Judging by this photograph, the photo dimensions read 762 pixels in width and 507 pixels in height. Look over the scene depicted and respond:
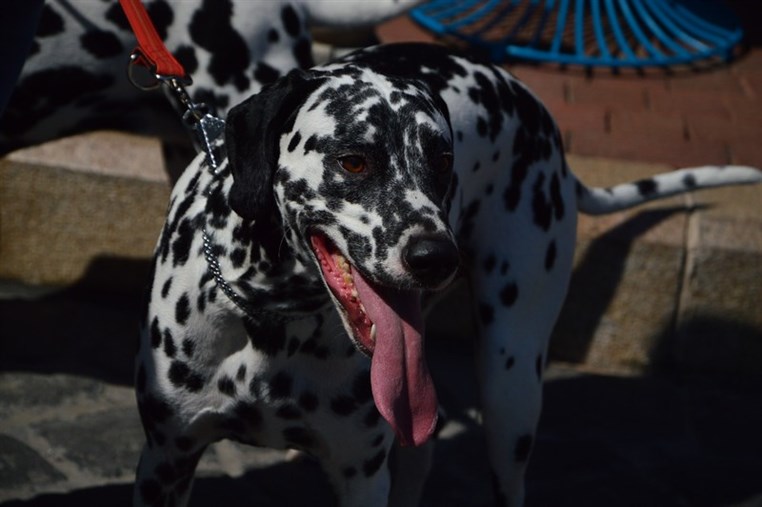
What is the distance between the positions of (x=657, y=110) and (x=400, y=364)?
4.01 metres

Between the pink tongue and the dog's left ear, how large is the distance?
0.28m

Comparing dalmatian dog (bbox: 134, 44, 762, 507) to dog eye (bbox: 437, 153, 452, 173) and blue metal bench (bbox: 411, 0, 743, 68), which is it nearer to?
dog eye (bbox: 437, 153, 452, 173)

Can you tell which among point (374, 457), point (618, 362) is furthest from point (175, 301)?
point (618, 362)

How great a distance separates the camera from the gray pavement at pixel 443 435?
14.4 ft

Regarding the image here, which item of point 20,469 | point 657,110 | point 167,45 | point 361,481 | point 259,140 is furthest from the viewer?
point 657,110

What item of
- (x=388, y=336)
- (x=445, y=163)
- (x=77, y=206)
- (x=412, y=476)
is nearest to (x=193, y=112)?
(x=445, y=163)

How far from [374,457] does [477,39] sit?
4.17 m

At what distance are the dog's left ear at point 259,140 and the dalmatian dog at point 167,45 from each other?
1.10 metres

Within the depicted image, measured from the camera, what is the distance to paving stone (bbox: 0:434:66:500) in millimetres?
4191

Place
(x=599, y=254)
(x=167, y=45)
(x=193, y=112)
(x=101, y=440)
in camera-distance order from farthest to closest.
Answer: (x=599, y=254), (x=101, y=440), (x=167, y=45), (x=193, y=112)

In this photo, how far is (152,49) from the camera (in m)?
3.73

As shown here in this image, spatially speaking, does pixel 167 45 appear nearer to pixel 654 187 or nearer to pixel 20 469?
pixel 20 469

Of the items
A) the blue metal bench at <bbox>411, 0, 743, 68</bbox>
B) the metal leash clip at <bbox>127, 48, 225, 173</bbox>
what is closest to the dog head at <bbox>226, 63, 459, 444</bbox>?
the metal leash clip at <bbox>127, 48, 225, 173</bbox>

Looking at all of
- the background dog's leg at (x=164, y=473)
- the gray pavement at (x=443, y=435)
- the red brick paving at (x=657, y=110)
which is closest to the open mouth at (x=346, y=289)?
the background dog's leg at (x=164, y=473)
